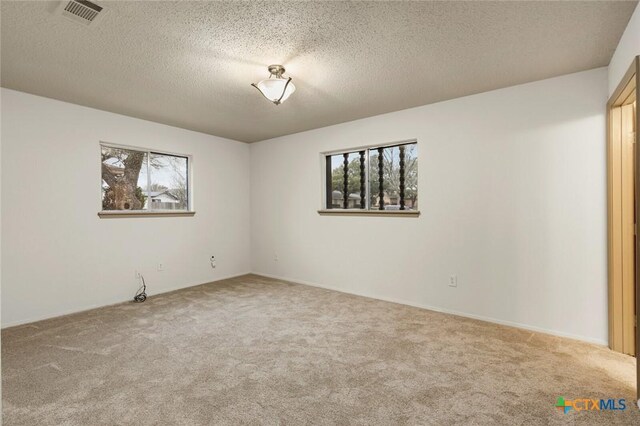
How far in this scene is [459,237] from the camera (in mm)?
3686

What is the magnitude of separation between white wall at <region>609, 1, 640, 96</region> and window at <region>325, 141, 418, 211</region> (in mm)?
1802

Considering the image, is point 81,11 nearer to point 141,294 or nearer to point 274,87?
point 274,87

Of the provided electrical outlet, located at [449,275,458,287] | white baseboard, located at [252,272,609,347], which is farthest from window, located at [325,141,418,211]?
white baseboard, located at [252,272,609,347]

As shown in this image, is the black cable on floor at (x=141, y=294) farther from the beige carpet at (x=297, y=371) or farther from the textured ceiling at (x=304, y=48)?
the textured ceiling at (x=304, y=48)

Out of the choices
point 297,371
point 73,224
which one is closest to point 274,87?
point 297,371

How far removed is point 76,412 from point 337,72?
9.94 ft

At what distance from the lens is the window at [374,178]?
417 cm

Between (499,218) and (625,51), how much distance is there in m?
1.60

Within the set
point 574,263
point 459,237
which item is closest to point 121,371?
point 459,237

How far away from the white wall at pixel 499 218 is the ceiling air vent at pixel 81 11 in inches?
118

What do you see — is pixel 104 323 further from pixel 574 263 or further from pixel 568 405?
pixel 574 263

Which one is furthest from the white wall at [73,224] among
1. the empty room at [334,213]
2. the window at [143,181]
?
the window at [143,181]

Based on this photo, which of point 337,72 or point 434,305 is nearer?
point 337,72

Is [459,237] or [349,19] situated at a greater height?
[349,19]
